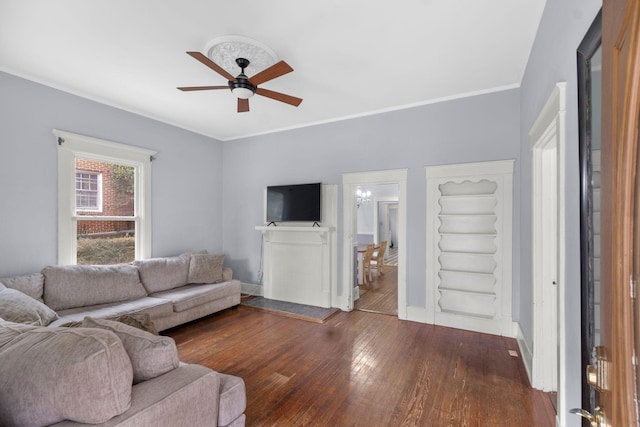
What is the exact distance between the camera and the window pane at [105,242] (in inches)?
148

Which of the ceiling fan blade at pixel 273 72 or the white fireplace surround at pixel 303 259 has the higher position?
the ceiling fan blade at pixel 273 72

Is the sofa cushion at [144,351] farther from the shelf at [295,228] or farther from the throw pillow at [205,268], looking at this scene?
the shelf at [295,228]

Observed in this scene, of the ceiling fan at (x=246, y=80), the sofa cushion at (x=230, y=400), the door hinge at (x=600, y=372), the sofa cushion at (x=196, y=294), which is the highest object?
the ceiling fan at (x=246, y=80)

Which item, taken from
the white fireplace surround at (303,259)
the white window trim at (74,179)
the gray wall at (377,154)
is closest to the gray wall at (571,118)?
the gray wall at (377,154)

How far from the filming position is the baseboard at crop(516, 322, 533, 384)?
2550 millimetres

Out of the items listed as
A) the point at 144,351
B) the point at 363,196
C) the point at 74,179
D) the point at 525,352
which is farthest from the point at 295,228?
the point at 363,196

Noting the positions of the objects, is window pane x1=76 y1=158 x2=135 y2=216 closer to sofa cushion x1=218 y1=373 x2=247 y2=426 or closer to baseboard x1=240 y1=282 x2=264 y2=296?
baseboard x1=240 y1=282 x2=264 y2=296

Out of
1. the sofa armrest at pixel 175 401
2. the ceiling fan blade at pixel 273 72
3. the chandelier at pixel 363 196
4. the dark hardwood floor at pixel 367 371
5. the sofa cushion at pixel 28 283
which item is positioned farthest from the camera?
the chandelier at pixel 363 196

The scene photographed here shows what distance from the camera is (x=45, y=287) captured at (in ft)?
10.1

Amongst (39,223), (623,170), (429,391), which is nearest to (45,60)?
(39,223)

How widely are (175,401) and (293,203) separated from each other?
3.63m

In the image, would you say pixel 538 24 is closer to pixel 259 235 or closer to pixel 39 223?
pixel 259 235

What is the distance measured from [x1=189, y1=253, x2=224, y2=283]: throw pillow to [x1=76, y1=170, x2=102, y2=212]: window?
146cm

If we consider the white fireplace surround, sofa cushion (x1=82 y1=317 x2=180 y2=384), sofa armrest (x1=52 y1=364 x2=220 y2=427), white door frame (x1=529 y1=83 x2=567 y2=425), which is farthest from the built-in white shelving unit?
sofa cushion (x1=82 y1=317 x2=180 y2=384)
